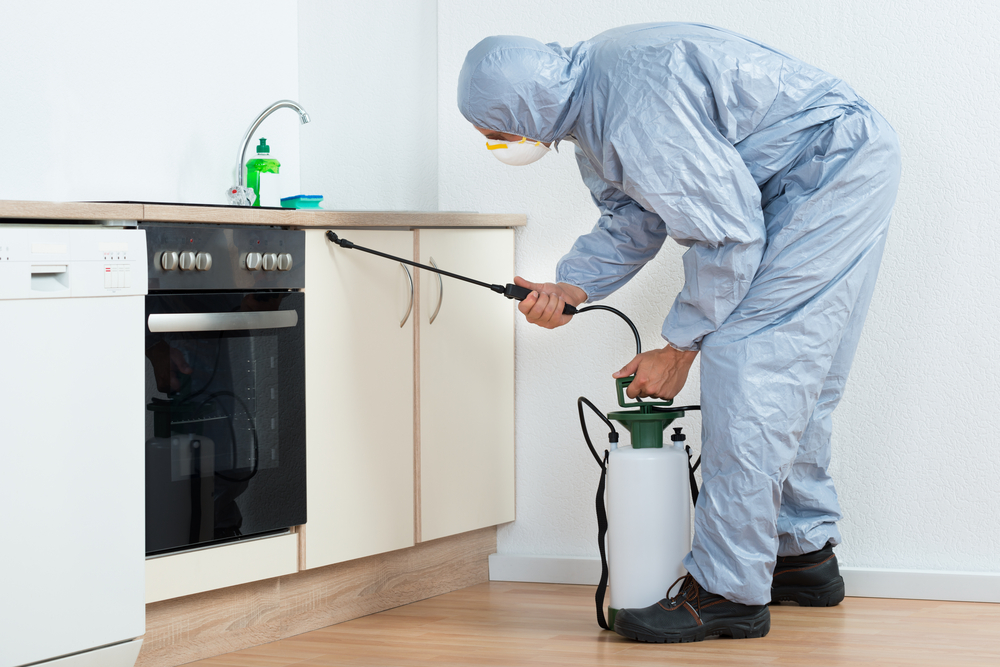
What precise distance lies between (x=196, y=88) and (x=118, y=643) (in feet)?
4.65

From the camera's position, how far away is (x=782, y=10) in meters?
2.54

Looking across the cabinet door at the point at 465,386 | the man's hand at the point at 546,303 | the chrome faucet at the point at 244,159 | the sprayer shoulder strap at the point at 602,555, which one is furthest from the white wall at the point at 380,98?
the sprayer shoulder strap at the point at 602,555

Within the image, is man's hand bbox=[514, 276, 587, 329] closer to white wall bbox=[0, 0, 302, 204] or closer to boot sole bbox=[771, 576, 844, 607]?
boot sole bbox=[771, 576, 844, 607]

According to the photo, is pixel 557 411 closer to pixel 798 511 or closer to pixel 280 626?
pixel 798 511

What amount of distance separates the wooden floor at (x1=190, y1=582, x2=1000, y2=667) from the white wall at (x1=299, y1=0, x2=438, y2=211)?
121cm

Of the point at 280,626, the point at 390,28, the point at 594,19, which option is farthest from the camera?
the point at 390,28

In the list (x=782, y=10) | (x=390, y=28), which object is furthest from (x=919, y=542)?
(x=390, y=28)

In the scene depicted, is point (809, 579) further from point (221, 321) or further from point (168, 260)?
point (168, 260)

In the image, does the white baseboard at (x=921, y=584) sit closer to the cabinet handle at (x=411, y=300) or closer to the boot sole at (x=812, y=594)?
the boot sole at (x=812, y=594)

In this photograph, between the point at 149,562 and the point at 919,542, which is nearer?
the point at 149,562

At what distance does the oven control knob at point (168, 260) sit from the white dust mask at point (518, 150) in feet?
2.25

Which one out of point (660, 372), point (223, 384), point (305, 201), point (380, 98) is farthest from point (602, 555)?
point (380, 98)

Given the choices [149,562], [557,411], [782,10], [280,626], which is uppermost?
[782,10]

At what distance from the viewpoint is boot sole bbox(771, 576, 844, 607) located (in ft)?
7.64
